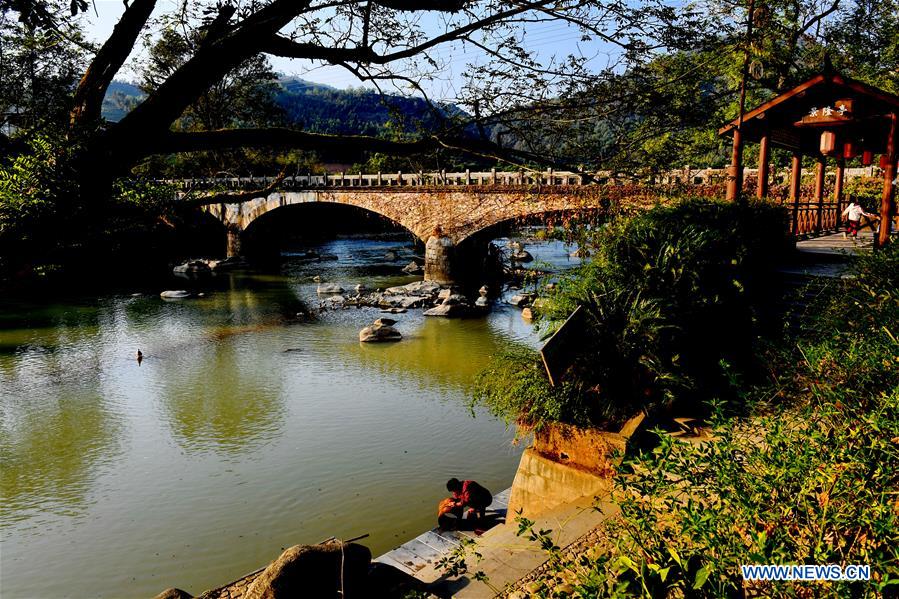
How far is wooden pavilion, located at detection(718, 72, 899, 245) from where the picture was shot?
10.2m

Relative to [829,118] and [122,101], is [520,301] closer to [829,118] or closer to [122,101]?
[829,118]

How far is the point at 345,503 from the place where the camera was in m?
7.49

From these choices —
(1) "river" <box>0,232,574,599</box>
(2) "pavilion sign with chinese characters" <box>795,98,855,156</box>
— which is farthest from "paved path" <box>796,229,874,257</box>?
(1) "river" <box>0,232,574,599</box>

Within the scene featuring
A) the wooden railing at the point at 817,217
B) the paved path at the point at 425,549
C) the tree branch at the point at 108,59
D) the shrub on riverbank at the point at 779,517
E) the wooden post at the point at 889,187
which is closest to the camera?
the shrub on riverbank at the point at 779,517

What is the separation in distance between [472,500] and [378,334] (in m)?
9.40

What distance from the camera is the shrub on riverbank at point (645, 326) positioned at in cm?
575

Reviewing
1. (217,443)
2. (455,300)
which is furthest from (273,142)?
(455,300)

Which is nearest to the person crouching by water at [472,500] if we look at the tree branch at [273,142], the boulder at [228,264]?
the tree branch at [273,142]

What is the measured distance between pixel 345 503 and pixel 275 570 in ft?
9.72

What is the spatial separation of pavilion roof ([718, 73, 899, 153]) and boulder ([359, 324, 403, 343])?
29.2ft

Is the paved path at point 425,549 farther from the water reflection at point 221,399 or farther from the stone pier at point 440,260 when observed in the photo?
the stone pier at point 440,260

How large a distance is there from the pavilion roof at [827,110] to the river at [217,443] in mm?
4916

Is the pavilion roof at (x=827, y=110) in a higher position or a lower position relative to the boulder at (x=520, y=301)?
higher

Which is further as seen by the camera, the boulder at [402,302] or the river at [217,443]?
the boulder at [402,302]
